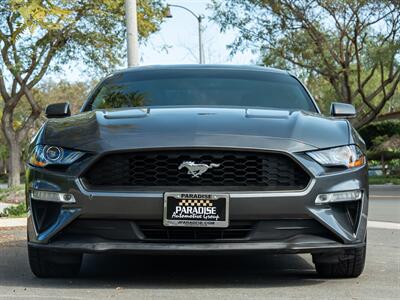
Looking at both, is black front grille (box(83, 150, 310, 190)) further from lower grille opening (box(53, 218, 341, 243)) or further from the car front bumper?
lower grille opening (box(53, 218, 341, 243))

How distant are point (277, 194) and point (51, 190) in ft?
4.54

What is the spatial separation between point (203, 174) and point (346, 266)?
1.21 meters

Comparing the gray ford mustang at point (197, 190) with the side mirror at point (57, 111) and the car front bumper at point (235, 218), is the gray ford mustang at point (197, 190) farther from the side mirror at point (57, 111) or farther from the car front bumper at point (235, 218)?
the side mirror at point (57, 111)

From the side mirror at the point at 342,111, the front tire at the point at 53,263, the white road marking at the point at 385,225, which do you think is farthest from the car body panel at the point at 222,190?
the white road marking at the point at 385,225

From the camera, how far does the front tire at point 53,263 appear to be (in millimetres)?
4547

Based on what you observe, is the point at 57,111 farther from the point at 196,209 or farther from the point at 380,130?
the point at 380,130

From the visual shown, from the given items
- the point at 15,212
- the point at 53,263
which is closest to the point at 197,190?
the point at 53,263

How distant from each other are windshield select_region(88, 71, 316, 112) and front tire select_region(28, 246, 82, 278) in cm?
143

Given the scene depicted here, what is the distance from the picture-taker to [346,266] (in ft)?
15.5

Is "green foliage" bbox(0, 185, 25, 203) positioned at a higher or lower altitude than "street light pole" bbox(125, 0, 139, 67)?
lower

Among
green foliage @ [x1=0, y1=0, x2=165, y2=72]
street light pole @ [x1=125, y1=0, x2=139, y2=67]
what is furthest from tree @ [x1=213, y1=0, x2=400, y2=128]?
street light pole @ [x1=125, y1=0, x2=139, y2=67]

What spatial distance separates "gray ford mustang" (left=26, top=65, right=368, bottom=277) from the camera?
13.9 ft

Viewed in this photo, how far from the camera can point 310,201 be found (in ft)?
14.0

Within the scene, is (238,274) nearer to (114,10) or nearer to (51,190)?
(51,190)
